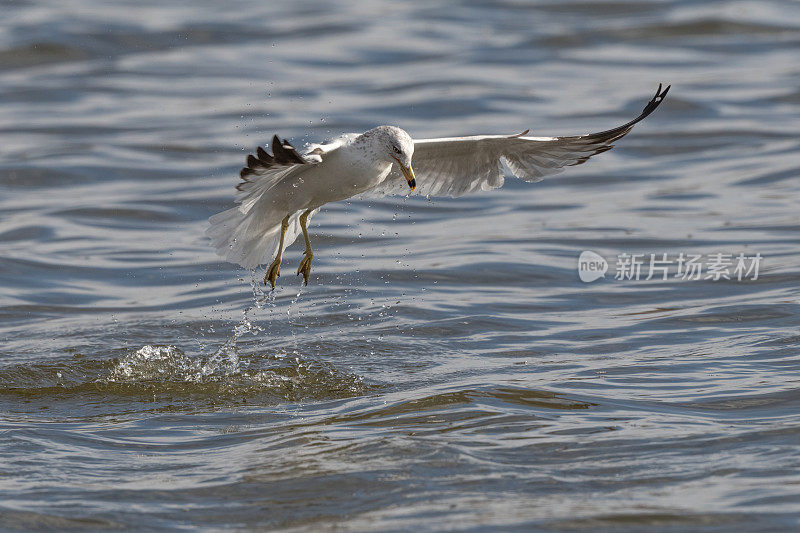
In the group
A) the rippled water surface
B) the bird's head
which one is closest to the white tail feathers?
the rippled water surface

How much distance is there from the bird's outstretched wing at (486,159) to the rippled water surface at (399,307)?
1062 mm

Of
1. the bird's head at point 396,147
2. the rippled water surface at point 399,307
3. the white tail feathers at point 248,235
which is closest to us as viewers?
the rippled water surface at point 399,307

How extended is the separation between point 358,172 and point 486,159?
1510mm

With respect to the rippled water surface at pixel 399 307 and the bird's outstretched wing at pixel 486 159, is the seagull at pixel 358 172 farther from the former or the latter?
the rippled water surface at pixel 399 307

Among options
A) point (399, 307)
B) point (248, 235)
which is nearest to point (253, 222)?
point (248, 235)

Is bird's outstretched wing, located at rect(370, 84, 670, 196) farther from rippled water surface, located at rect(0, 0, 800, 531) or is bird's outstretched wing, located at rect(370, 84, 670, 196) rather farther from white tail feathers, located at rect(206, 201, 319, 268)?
rippled water surface, located at rect(0, 0, 800, 531)

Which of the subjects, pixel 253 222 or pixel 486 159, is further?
pixel 486 159

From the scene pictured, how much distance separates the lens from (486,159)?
848 cm

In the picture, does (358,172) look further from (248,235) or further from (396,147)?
(248,235)

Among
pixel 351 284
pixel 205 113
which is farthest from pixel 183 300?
pixel 205 113

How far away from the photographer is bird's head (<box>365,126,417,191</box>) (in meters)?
7.07

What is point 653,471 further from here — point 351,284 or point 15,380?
point 351,284

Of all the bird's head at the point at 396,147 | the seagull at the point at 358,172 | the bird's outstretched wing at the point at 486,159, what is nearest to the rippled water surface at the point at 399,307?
the seagull at the point at 358,172

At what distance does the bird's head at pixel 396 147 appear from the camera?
7070 mm
